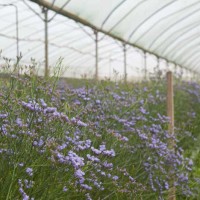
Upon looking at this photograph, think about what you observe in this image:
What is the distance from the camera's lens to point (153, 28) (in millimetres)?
14789

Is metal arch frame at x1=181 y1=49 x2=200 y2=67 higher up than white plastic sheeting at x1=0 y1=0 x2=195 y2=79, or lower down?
higher up

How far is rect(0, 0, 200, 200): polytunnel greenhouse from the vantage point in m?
2.54

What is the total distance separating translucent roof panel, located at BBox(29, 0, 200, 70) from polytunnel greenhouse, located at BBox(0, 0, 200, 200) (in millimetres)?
34

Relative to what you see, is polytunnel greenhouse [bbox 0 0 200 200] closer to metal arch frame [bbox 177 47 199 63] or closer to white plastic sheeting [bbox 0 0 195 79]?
white plastic sheeting [bbox 0 0 195 79]

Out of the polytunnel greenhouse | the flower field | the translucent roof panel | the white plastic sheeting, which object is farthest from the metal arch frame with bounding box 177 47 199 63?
the flower field

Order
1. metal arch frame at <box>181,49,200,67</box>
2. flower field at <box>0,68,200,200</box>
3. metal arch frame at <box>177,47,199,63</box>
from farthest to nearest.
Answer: metal arch frame at <box>181,49,200,67</box> → metal arch frame at <box>177,47,199,63</box> → flower field at <box>0,68,200,200</box>

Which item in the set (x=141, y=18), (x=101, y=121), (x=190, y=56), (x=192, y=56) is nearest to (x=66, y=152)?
(x=101, y=121)

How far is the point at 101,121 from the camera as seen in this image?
3.78m

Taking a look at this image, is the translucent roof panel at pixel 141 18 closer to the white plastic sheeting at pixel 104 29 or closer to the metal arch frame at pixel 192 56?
the white plastic sheeting at pixel 104 29

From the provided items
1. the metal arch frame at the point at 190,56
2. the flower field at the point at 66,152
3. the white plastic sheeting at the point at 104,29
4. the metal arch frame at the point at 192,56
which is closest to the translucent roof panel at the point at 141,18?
the white plastic sheeting at the point at 104,29

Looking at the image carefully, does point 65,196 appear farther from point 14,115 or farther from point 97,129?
point 97,129

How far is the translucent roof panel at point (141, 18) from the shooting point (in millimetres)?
10734

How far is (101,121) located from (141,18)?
9.90 meters

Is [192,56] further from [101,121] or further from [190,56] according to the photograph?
[101,121]
